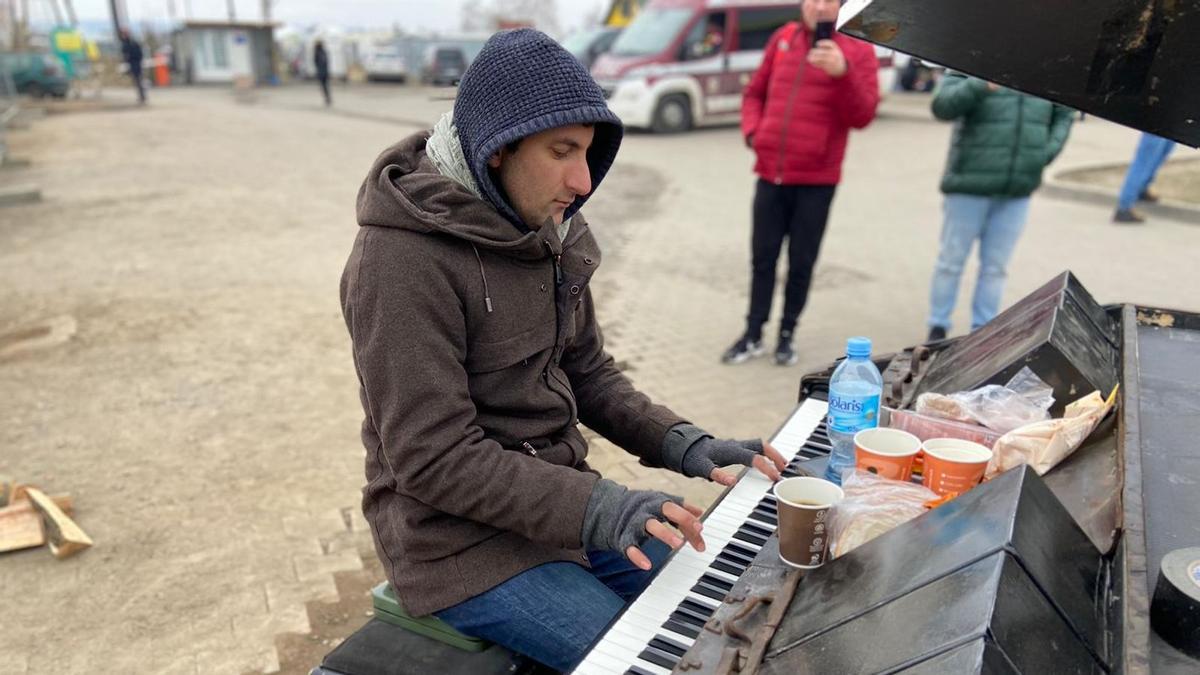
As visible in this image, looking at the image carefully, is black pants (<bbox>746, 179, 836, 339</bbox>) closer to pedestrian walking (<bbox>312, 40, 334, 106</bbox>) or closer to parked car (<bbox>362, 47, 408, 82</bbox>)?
pedestrian walking (<bbox>312, 40, 334, 106</bbox>)

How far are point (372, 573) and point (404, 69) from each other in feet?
110

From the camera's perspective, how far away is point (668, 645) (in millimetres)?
1433

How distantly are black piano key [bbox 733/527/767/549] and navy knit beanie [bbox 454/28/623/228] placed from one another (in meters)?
0.82

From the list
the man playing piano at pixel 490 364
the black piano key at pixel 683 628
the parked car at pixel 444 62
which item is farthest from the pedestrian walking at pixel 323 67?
the black piano key at pixel 683 628

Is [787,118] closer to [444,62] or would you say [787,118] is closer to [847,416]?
[847,416]

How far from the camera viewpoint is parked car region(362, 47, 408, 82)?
3362 cm

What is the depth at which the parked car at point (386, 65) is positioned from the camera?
33625 mm

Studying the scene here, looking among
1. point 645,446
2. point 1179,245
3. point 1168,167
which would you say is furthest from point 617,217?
point 1168,167

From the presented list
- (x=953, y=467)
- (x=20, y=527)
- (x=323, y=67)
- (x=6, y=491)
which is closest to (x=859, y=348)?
(x=953, y=467)

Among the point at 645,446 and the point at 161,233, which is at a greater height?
the point at 645,446

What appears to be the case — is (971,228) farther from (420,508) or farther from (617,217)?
(617,217)

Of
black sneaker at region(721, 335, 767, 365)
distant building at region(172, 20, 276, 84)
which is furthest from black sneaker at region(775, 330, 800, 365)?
distant building at region(172, 20, 276, 84)

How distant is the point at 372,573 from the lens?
3217 millimetres

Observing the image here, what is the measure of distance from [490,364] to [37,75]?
2905 cm
